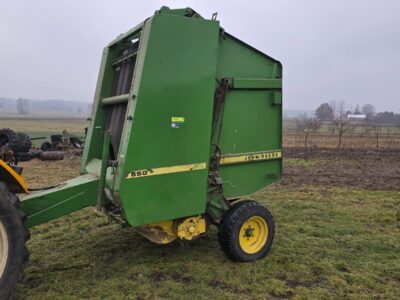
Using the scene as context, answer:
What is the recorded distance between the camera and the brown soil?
9.37 m

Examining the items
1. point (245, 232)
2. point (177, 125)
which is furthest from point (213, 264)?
point (177, 125)

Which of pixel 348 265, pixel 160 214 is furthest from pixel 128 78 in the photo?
pixel 348 265

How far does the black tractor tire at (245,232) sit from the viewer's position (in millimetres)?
4145

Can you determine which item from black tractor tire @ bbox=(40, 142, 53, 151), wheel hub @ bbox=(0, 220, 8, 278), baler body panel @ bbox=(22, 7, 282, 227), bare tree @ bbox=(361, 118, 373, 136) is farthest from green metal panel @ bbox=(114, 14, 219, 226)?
bare tree @ bbox=(361, 118, 373, 136)

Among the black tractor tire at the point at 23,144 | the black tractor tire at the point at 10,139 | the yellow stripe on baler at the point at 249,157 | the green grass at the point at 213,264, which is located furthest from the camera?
the black tractor tire at the point at 23,144

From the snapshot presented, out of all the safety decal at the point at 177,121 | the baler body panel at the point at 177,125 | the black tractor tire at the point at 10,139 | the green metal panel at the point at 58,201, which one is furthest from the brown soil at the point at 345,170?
the black tractor tire at the point at 10,139

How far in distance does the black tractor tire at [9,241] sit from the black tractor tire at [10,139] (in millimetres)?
11964

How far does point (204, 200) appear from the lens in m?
3.98

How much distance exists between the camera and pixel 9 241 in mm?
2973

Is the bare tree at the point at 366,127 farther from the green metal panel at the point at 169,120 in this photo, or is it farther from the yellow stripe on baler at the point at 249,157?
the green metal panel at the point at 169,120

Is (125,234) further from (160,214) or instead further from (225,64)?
(225,64)

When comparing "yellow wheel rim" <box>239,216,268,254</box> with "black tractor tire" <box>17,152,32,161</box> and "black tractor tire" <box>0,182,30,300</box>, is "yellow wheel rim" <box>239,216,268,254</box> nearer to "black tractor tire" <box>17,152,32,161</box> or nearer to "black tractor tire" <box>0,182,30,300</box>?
"black tractor tire" <box>0,182,30,300</box>

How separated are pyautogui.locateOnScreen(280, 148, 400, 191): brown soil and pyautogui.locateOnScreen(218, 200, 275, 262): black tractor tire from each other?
508 cm

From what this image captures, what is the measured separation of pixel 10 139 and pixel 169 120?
1219 cm
